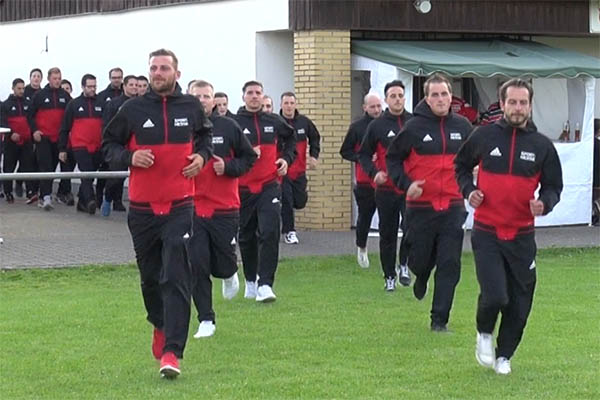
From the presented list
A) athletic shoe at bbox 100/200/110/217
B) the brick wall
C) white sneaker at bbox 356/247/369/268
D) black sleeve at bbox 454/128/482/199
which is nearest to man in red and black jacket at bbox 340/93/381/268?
white sneaker at bbox 356/247/369/268

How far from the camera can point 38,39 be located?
87.2 feet

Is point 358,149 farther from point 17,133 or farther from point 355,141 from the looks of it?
point 17,133

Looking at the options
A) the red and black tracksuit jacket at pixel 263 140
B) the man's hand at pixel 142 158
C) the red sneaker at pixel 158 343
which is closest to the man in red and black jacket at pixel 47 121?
the red and black tracksuit jacket at pixel 263 140

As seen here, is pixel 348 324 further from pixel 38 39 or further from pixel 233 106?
pixel 38 39

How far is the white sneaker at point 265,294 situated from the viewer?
12.7 meters

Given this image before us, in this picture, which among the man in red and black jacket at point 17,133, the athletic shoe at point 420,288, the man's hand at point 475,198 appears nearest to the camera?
the man's hand at point 475,198

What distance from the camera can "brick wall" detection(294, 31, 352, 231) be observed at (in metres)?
19.2

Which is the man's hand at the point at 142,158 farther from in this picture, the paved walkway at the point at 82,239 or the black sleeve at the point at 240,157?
the paved walkway at the point at 82,239

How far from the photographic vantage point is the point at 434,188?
11.3 m

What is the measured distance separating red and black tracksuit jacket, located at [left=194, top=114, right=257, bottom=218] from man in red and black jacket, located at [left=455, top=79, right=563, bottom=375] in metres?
2.64

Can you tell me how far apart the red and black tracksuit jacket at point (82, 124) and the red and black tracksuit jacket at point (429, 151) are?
10.1 m

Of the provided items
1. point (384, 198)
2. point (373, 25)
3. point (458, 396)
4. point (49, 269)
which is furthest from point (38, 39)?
point (458, 396)

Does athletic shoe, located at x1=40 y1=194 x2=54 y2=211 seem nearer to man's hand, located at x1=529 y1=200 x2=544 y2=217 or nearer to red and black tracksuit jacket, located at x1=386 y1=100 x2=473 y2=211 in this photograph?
red and black tracksuit jacket, located at x1=386 y1=100 x2=473 y2=211

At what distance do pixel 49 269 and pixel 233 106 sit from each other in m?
6.68
